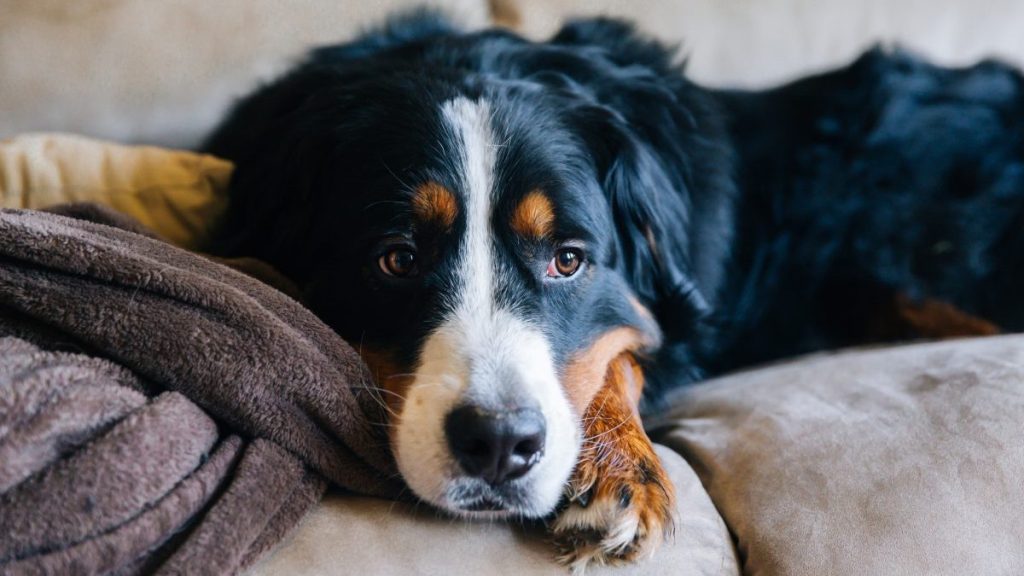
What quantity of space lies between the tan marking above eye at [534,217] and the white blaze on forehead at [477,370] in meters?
0.05

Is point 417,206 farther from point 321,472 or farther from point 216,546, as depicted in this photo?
point 216,546

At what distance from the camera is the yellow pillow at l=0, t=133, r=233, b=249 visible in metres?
1.71

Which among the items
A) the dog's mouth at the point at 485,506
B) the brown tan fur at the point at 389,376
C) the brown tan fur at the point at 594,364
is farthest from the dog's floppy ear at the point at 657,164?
the dog's mouth at the point at 485,506

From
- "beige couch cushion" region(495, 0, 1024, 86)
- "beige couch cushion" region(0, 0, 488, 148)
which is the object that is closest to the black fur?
"beige couch cushion" region(0, 0, 488, 148)

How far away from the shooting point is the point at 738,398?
1.67 metres

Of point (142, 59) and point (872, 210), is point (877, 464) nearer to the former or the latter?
point (872, 210)

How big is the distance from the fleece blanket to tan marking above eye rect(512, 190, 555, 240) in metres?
0.34

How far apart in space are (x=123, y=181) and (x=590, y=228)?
0.96 metres

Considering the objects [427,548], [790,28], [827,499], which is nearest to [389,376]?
[427,548]

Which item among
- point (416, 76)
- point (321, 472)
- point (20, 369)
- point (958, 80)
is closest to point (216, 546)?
point (321, 472)

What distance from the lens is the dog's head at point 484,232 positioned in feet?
4.07

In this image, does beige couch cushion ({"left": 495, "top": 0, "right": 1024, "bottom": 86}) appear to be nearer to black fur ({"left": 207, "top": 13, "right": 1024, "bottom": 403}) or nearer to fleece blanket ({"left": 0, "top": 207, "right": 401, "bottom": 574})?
black fur ({"left": 207, "top": 13, "right": 1024, "bottom": 403})

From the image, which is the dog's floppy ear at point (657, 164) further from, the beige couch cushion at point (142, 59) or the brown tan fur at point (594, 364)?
the beige couch cushion at point (142, 59)

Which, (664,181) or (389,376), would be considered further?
(664,181)
